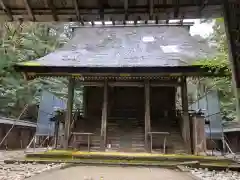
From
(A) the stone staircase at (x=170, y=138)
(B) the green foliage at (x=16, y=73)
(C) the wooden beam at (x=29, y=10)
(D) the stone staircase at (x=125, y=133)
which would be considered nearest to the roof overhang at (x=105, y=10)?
(C) the wooden beam at (x=29, y=10)

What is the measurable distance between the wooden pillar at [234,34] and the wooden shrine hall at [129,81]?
5.64 meters

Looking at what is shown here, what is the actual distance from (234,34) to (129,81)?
290 inches

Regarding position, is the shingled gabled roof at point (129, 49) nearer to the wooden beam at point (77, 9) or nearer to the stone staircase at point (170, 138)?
the stone staircase at point (170, 138)

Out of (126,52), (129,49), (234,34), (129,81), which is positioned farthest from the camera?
(129,49)

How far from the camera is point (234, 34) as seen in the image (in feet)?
10.4

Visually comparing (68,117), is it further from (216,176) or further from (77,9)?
(77,9)

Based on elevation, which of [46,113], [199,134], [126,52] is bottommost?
[199,134]

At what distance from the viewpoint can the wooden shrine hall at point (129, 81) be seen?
9.39 m

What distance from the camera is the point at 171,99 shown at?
1209 cm

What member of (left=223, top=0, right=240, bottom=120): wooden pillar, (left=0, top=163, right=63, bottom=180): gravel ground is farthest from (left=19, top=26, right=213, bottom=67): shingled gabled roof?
(left=223, top=0, right=240, bottom=120): wooden pillar

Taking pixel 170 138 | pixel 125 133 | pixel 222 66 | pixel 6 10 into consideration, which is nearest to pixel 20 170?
pixel 6 10

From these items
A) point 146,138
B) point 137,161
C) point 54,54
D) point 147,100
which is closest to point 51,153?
point 137,161

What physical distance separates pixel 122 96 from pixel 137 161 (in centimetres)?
510

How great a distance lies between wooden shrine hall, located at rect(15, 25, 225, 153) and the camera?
30.8ft
